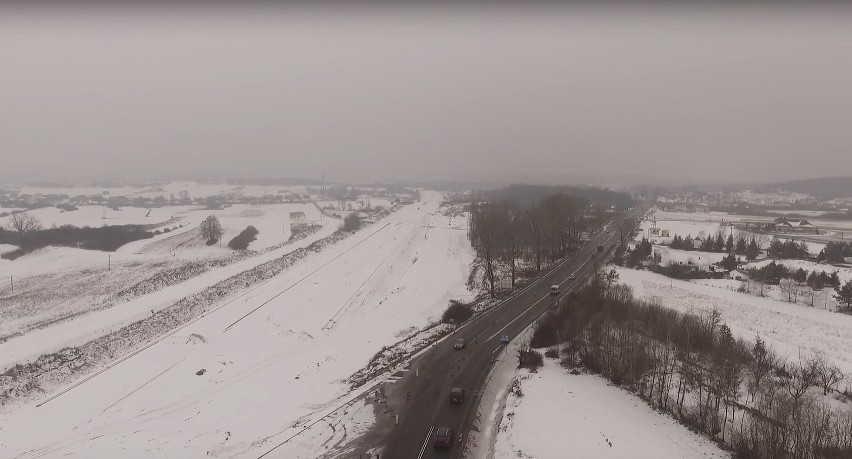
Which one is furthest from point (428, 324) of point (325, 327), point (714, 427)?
Answer: point (714, 427)

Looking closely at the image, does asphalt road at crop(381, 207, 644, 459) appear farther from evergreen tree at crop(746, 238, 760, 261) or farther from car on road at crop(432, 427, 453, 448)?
evergreen tree at crop(746, 238, 760, 261)

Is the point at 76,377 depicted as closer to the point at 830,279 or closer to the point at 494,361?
the point at 494,361

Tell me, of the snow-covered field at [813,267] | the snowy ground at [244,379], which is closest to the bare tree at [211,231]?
the snowy ground at [244,379]

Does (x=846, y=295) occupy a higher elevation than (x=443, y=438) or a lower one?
higher

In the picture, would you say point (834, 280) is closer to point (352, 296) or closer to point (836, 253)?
point (836, 253)

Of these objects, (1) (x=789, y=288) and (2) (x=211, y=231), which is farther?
(2) (x=211, y=231)

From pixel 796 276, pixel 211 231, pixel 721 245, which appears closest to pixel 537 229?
pixel 796 276

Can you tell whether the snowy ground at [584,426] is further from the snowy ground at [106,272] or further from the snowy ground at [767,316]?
the snowy ground at [106,272]
